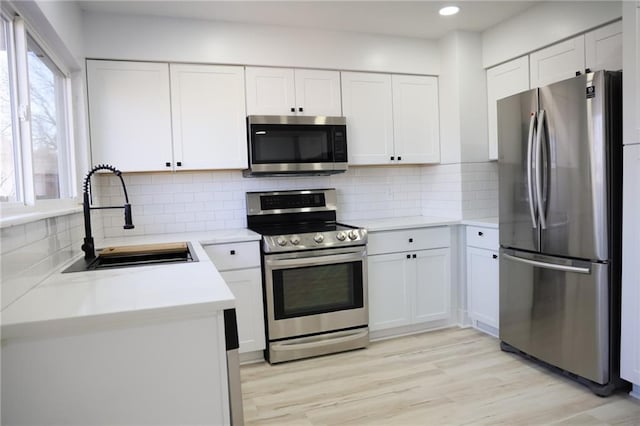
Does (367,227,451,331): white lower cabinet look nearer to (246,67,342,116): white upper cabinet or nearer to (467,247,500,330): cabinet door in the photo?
(467,247,500,330): cabinet door

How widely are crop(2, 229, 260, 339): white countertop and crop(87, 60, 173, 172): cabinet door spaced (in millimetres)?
1463

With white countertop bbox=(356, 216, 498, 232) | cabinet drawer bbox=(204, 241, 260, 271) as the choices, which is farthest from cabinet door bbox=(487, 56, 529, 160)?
cabinet drawer bbox=(204, 241, 260, 271)

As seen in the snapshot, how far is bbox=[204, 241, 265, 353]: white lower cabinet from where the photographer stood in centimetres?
295

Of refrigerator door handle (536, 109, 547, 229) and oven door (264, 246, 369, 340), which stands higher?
refrigerator door handle (536, 109, 547, 229)

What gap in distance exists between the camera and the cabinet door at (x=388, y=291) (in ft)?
11.0

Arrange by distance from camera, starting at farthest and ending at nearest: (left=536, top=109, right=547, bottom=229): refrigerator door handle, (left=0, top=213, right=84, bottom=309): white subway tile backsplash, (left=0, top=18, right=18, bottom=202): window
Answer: (left=536, top=109, right=547, bottom=229): refrigerator door handle → (left=0, top=18, right=18, bottom=202): window → (left=0, top=213, right=84, bottom=309): white subway tile backsplash

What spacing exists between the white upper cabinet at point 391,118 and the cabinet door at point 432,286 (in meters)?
0.85

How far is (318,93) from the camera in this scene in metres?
3.45

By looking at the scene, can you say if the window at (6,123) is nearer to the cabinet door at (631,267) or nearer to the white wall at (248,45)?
the white wall at (248,45)

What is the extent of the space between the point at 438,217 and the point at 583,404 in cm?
183

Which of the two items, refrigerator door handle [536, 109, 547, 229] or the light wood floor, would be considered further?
refrigerator door handle [536, 109, 547, 229]

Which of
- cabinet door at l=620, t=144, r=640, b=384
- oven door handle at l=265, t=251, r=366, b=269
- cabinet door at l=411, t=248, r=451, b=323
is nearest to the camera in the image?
cabinet door at l=620, t=144, r=640, b=384

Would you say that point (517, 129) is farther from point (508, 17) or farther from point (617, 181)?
point (508, 17)

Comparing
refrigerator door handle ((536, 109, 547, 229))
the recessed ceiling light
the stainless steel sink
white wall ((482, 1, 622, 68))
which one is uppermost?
the recessed ceiling light
